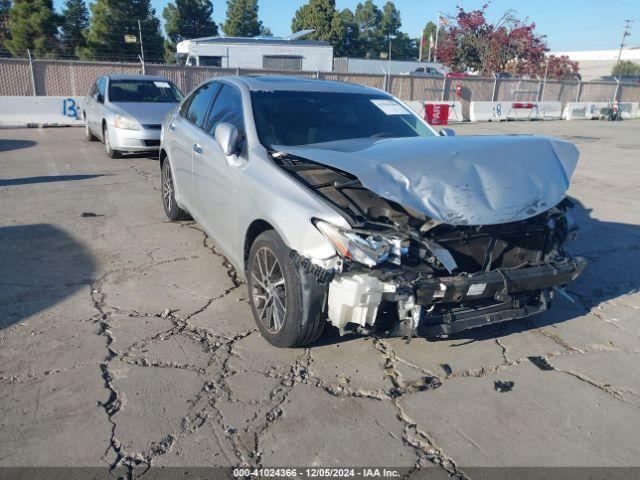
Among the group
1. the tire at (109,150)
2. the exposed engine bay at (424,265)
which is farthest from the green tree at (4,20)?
the exposed engine bay at (424,265)

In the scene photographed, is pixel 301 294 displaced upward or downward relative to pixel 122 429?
upward

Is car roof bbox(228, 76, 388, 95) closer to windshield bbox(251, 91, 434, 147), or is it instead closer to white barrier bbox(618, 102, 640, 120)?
windshield bbox(251, 91, 434, 147)

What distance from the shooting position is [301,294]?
3.18 m

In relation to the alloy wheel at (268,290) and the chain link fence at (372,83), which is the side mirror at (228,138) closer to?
the alloy wheel at (268,290)

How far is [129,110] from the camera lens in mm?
10203

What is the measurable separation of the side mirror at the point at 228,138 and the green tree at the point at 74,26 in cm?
3405

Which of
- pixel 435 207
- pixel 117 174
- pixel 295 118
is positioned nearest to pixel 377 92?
pixel 295 118

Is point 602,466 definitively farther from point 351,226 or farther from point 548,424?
point 351,226

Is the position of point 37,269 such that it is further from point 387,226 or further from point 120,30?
point 120,30

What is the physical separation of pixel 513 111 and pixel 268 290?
23.3 m

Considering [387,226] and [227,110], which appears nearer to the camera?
[387,226]

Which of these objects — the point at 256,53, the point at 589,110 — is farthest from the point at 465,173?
the point at 256,53

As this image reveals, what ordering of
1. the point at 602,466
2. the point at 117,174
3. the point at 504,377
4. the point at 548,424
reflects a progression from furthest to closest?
the point at 117,174 < the point at 504,377 < the point at 548,424 < the point at 602,466

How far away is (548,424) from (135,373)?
97.6 inches
